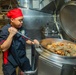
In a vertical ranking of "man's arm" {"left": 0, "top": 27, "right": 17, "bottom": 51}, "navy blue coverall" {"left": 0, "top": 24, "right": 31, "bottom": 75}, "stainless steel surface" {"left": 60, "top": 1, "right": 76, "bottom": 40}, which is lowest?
"navy blue coverall" {"left": 0, "top": 24, "right": 31, "bottom": 75}

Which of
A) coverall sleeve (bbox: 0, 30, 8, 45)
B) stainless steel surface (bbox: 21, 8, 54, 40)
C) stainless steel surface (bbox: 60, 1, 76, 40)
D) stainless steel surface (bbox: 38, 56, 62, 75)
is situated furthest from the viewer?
stainless steel surface (bbox: 21, 8, 54, 40)

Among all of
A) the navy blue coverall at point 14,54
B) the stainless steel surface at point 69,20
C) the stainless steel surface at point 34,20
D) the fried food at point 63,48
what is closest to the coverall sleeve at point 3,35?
the navy blue coverall at point 14,54

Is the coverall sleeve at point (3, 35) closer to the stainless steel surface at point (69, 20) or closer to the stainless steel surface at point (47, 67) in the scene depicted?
the stainless steel surface at point (47, 67)

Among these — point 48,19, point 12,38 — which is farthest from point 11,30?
point 48,19

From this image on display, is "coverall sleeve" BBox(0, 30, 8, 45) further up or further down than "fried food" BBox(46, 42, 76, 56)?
further up

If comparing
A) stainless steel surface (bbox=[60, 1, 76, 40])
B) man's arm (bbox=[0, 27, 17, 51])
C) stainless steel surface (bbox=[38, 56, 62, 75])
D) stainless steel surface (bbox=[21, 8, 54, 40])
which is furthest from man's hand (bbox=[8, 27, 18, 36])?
stainless steel surface (bbox=[21, 8, 54, 40])

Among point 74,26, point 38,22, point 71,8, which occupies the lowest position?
point 38,22

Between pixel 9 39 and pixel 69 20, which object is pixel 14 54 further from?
pixel 69 20

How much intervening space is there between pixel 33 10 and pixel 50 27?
20.4 inches

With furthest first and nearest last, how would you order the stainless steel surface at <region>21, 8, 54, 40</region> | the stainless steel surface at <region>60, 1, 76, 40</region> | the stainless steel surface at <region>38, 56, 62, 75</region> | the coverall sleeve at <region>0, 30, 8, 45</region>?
1. the stainless steel surface at <region>21, 8, 54, 40</region>
2. the coverall sleeve at <region>0, 30, 8, 45</region>
3. the stainless steel surface at <region>60, 1, 76, 40</region>
4. the stainless steel surface at <region>38, 56, 62, 75</region>

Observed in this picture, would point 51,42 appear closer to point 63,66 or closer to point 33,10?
point 63,66

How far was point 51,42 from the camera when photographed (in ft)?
5.89

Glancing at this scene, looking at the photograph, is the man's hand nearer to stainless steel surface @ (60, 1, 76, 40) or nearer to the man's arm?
the man's arm

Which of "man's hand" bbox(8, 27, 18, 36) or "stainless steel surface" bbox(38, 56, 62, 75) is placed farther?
"man's hand" bbox(8, 27, 18, 36)
